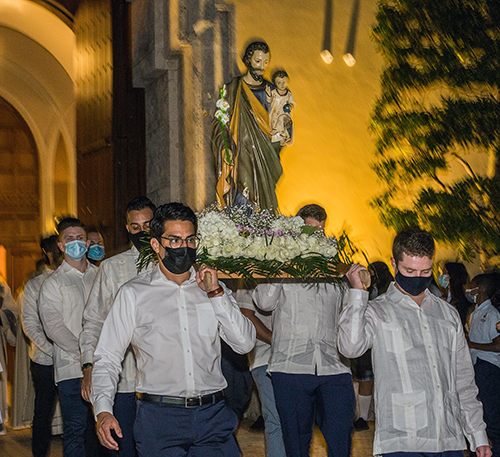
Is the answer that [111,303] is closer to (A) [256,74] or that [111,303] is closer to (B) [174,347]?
(B) [174,347]

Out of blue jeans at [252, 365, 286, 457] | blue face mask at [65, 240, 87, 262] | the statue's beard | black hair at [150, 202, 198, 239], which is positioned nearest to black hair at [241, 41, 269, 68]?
the statue's beard

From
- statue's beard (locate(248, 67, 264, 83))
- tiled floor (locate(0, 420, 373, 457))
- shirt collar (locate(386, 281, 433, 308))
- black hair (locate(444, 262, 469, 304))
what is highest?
statue's beard (locate(248, 67, 264, 83))

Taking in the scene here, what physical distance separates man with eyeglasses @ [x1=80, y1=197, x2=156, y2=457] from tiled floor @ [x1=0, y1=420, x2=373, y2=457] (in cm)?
243

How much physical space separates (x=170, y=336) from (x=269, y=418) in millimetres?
2239

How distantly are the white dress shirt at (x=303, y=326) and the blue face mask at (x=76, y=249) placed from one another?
149cm

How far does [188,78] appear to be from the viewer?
943 cm

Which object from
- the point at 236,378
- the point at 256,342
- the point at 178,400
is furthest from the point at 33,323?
the point at 178,400

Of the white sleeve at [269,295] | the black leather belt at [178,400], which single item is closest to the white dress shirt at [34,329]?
the white sleeve at [269,295]

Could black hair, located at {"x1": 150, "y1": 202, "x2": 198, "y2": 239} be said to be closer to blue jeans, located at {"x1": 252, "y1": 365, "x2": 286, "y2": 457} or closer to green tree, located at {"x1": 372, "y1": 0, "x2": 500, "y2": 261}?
blue jeans, located at {"x1": 252, "y1": 365, "x2": 286, "y2": 457}

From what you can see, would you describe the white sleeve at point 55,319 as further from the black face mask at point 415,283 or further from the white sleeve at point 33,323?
the black face mask at point 415,283

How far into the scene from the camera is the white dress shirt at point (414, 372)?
13.2 ft

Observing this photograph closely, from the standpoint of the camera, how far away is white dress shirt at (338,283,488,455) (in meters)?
4.04

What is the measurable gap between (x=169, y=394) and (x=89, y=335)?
130 centimetres

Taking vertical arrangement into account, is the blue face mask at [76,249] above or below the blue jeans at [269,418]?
above
